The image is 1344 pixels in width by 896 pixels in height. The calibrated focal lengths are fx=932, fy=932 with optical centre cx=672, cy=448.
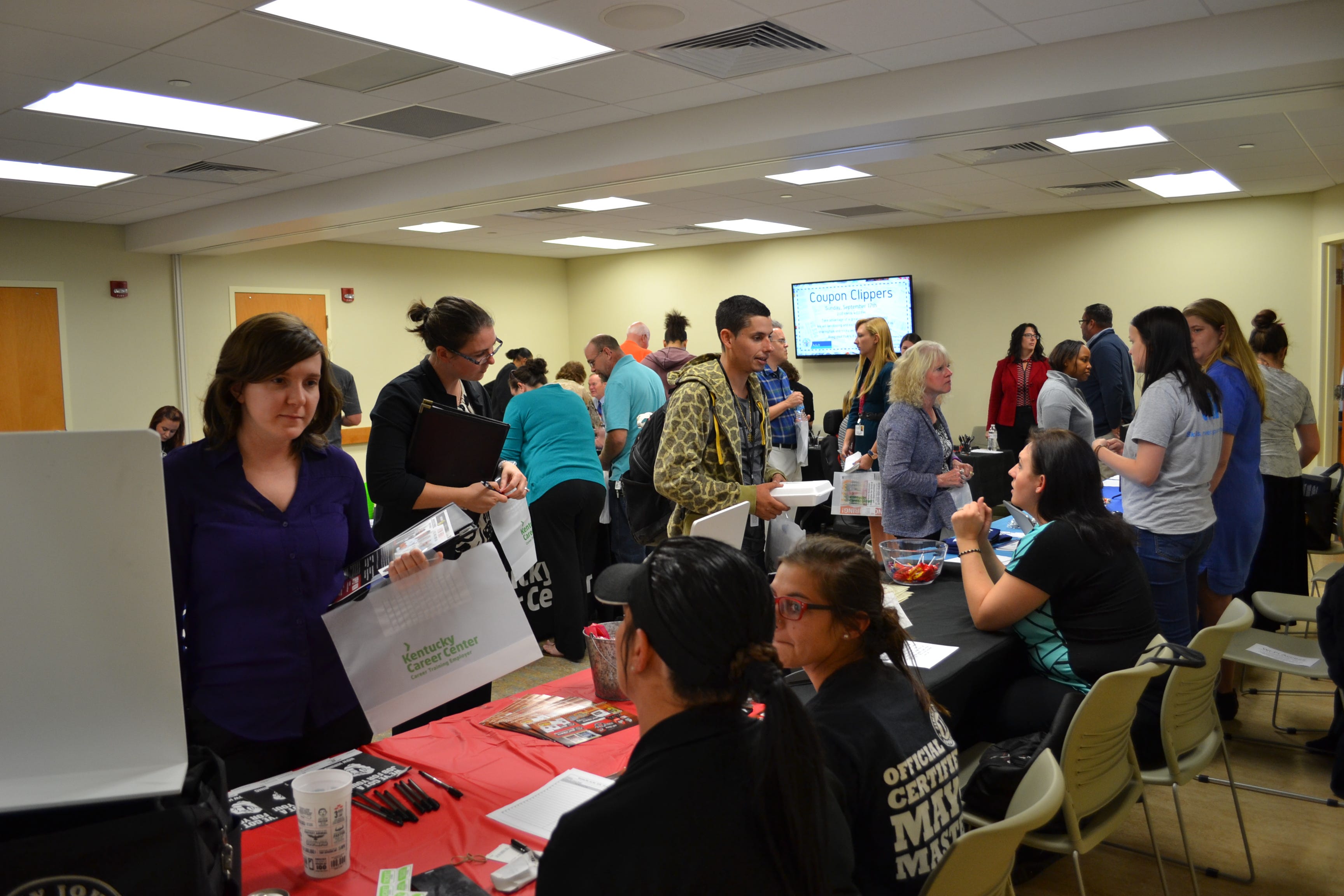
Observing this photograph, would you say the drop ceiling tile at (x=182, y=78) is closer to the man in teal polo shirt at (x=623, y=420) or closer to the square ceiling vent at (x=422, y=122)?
the square ceiling vent at (x=422, y=122)

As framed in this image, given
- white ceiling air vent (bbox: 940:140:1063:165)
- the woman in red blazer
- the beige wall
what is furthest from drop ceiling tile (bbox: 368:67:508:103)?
the beige wall

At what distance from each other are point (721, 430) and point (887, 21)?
2.26m

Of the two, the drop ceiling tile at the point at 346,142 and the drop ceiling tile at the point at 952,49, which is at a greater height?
the drop ceiling tile at the point at 346,142

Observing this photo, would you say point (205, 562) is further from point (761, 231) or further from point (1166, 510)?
point (761, 231)

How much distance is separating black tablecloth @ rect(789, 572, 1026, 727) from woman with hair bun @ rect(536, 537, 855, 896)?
2.76ft

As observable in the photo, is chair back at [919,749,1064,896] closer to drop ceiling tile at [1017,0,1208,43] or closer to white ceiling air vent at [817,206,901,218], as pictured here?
drop ceiling tile at [1017,0,1208,43]

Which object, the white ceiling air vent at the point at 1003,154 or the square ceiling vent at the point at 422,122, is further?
the white ceiling air vent at the point at 1003,154

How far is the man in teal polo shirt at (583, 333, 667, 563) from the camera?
5504 millimetres

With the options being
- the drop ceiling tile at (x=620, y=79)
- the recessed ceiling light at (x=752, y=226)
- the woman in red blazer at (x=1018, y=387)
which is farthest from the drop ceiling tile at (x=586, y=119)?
the woman in red blazer at (x=1018, y=387)

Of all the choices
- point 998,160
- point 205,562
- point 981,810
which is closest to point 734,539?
point 981,810

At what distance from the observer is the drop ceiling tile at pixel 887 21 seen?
3762 mm

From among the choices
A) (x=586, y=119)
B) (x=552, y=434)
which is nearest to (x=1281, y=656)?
(x=552, y=434)

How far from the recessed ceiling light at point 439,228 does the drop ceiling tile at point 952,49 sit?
16.4 feet

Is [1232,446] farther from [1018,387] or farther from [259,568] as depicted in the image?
[1018,387]
